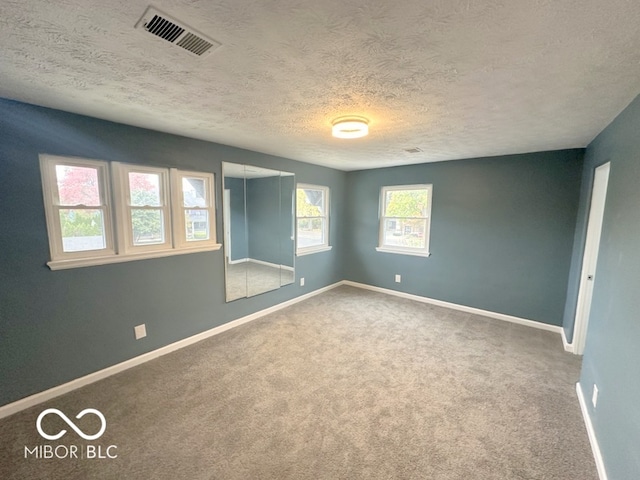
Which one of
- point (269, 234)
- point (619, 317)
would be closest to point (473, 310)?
point (619, 317)

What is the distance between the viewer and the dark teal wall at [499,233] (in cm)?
343

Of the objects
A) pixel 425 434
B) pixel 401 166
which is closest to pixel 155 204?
pixel 425 434

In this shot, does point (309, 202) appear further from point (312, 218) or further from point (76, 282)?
point (76, 282)

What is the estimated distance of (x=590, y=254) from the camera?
9.12 feet

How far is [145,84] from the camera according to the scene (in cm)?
167

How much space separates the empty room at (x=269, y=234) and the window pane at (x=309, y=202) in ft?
2.16

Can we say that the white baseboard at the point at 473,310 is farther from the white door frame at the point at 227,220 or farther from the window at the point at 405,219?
the white door frame at the point at 227,220

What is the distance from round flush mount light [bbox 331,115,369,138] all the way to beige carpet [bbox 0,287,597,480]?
226 centimetres

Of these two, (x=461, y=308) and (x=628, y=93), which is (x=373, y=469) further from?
(x=461, y=308)

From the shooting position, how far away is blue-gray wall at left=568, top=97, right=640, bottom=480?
1395mm

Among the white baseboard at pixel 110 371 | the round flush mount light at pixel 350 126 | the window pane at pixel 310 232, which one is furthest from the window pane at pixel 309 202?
the round flush mount light at pixel 350 126

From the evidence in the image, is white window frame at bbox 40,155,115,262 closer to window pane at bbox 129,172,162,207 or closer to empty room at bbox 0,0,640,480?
empty room at bbox 0,0,640,480

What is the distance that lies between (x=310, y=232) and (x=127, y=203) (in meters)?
2.78

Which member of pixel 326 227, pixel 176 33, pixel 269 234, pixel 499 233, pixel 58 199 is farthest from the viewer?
pixel 326 227
